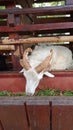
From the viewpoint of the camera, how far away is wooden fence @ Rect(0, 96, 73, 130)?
7.00 ft

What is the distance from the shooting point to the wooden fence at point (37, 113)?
7.00 feet

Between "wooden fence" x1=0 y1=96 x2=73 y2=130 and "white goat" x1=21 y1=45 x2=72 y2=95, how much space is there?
16cm

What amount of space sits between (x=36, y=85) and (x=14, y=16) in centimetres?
55

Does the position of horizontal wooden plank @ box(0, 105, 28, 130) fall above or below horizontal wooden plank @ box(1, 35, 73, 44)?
below

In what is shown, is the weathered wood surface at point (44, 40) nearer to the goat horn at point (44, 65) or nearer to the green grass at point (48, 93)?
the goat horn at point (44, 65)

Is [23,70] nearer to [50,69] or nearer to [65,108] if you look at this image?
[50,69]

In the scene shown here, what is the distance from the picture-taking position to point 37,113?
217 cm

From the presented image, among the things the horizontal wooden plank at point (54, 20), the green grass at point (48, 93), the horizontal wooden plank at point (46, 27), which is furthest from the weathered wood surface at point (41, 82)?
the horizontal wooden plank at point (54, 20)

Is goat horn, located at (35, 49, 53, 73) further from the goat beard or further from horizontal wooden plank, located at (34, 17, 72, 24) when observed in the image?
horizontal wooden plank, located at (34, 17, 72, 24)

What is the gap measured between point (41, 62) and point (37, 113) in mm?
421

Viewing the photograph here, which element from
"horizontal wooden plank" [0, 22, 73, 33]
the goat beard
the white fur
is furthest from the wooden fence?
"horizontal wooden plank" [0, 22, 73, 33]

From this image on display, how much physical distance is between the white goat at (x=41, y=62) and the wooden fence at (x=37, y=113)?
0.16 m

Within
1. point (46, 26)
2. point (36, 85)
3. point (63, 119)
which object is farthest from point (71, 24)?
point (63, 119)

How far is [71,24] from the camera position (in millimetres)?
2428
